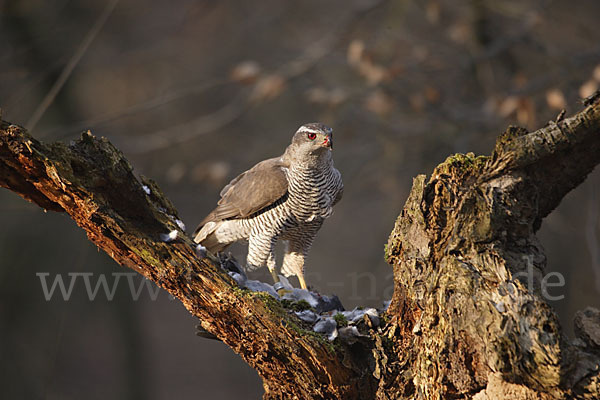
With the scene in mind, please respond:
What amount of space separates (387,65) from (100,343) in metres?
13.0

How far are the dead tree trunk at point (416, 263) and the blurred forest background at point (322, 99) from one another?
81.9 inches

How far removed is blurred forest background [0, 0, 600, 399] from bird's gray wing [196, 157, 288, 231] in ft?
3.08

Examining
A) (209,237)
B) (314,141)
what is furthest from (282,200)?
(209,237)

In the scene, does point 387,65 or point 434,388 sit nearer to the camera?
point 434,388

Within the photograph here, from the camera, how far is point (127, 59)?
27.8ft

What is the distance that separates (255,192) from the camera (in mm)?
4574

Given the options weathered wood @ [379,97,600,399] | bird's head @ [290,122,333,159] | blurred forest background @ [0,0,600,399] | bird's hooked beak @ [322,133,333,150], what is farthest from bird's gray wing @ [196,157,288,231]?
weathered wood @ [379,97,600,399]

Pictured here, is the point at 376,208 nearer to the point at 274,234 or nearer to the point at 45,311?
the point at 45,311

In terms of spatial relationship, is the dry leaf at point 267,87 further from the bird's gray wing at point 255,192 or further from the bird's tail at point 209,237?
the bird's tail at point 209,237

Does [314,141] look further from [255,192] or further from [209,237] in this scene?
[209,237]

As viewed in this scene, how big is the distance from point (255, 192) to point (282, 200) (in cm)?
23

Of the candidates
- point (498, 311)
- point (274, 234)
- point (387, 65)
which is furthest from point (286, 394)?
point (387, 65)

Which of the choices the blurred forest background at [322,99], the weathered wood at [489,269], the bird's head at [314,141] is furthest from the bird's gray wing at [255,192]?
the weathered wood at [489,269]

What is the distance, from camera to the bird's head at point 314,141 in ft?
14.0
